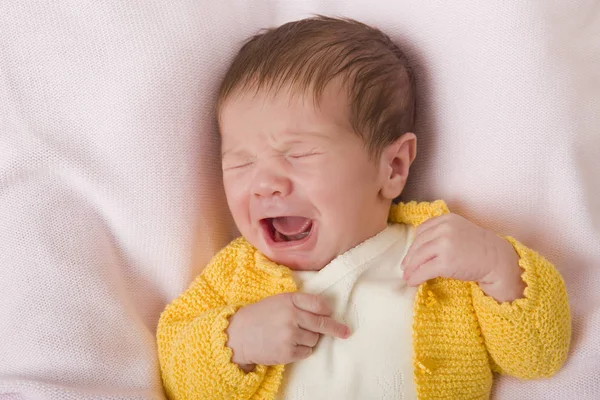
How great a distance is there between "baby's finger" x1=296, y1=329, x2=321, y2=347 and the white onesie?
3 cm

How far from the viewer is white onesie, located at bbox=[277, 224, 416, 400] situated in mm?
1294

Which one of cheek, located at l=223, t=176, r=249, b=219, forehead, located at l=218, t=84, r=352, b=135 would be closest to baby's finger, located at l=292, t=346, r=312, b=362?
cheek, located at l=223, t=176, r=249, b=219

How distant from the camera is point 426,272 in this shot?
129cm

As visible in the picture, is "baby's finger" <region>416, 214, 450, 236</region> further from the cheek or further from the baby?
the cheek

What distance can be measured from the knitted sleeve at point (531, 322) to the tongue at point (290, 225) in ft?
1.11

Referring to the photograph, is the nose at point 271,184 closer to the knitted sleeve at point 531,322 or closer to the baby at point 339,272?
the baby at point 339,272

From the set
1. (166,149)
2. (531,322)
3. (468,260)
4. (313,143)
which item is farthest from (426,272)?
(166,149)

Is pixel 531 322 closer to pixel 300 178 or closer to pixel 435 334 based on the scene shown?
pixel 435 334

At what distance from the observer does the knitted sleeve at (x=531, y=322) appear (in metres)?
1.27

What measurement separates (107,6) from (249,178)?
46 cm

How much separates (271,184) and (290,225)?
0.11m

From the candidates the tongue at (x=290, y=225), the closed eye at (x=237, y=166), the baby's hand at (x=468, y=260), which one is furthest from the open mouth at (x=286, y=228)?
the baby's hand at (x=468, y=260)

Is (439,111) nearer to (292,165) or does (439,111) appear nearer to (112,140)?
(292,165)

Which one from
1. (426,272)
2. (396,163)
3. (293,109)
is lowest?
(426,272)
